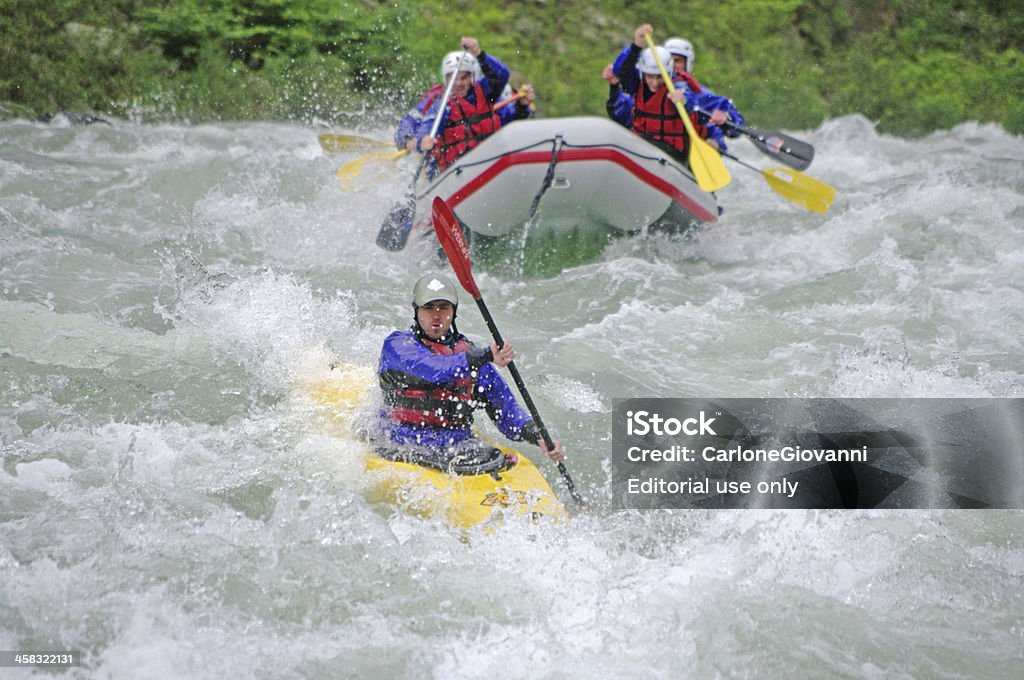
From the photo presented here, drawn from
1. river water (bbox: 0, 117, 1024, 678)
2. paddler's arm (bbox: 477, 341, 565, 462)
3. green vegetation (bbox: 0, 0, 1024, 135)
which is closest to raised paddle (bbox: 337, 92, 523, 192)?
river water (bbox: 0, 117, 1024, 678)

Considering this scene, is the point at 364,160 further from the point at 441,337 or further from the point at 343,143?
the point at 441,337

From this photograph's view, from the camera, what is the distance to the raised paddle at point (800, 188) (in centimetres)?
857

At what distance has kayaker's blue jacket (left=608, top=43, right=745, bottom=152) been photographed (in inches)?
331

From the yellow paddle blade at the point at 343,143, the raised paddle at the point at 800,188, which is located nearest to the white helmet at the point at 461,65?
the yellow paddle blade at the point at 343,143

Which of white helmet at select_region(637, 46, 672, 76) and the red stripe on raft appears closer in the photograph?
the red stripe on raft

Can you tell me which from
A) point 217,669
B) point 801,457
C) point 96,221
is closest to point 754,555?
point 801,457

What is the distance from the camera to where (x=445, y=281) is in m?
4.68

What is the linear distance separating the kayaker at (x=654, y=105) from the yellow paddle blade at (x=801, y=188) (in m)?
0.62

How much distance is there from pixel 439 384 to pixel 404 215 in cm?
359

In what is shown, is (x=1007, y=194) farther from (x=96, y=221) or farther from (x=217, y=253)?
(x=96, y=221)

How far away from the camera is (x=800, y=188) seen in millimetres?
8672

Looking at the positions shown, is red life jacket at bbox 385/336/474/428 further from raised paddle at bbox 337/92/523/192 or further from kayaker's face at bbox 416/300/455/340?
raised paddle at bbox 337/92/523/192

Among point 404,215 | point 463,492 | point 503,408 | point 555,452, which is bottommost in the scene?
point 463,492

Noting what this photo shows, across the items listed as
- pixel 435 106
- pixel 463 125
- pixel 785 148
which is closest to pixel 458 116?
pixel 463 125
